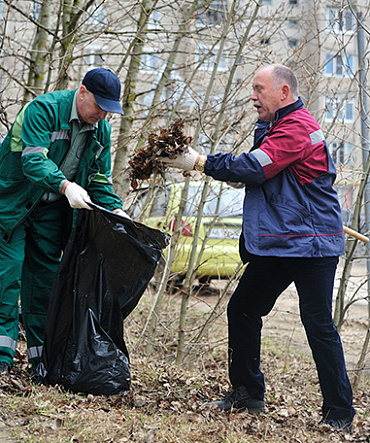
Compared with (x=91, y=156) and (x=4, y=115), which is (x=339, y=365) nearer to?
(x=91, y=156)

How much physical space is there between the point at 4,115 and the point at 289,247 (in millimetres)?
2965

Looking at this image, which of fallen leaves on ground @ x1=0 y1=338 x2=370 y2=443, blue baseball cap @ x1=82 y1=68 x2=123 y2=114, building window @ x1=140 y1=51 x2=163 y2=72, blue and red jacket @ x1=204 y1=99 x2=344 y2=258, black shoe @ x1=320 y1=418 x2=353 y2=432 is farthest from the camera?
building window @ x1=140 y1=51 x2=163 y2=72

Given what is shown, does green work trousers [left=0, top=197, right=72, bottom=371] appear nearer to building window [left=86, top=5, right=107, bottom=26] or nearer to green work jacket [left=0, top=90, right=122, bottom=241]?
green work jacket [left=0, top=90, right=122, bottom=241]

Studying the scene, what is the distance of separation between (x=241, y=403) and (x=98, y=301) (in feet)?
3.48

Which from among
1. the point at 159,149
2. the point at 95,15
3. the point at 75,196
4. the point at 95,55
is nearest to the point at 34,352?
the point at 75,196

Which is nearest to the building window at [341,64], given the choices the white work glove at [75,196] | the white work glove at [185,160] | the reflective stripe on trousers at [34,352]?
the white work glove at [185,160]

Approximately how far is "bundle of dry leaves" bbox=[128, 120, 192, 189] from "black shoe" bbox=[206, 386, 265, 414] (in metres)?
1.41

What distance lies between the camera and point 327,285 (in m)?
3.08

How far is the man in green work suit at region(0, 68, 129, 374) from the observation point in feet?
10.5

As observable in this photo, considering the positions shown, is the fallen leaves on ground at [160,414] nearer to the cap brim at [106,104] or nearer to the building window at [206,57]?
the cap brim at [106,104]

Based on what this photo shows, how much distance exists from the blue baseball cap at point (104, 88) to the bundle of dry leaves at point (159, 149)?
300 millimetres

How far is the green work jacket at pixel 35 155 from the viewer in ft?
10.3

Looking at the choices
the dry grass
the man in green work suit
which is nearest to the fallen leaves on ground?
the dry grass

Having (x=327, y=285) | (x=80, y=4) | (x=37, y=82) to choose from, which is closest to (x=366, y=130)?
(x=327, y=285)
